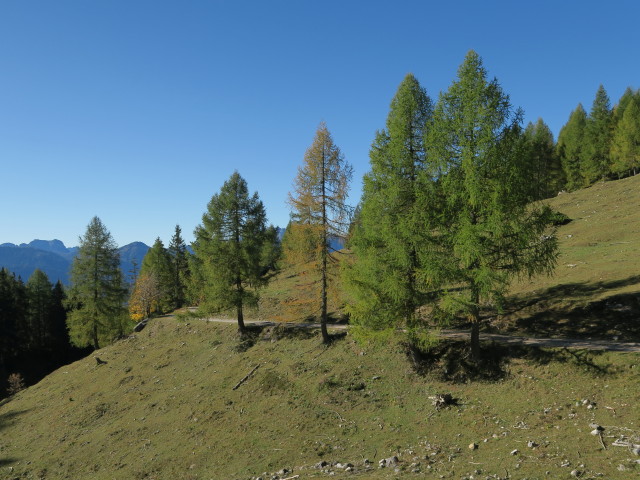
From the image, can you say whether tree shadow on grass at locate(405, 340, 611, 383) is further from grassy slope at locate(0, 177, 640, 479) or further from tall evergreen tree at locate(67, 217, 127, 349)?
tall evergreen tree at locate(67, 217, 127, 349)

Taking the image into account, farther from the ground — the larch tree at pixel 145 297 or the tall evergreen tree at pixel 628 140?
the tall evergreen tree at pixel 628 140

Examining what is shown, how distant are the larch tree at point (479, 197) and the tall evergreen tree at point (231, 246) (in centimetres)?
1768

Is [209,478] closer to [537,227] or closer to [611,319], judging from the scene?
[537,227]

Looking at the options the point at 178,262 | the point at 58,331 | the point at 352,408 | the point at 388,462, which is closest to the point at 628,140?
the point at 352,408

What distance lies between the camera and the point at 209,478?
13789 mm

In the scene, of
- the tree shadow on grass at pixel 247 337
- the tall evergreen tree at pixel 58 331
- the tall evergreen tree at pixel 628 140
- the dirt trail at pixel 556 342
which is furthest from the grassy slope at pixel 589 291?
the tall evergreen tree at pixel 58 331

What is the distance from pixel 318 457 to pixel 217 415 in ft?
28.4

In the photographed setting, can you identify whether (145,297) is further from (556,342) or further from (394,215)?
(556,342)

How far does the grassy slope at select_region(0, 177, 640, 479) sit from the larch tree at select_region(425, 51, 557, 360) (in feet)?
13.0

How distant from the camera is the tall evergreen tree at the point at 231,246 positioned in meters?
28.7

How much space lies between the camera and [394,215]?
1628 cm

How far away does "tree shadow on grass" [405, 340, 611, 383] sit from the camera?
14.2 meters

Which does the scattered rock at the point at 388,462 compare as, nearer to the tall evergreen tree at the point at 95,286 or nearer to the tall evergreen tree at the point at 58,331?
the tall evergreen tree at the point at 95,286

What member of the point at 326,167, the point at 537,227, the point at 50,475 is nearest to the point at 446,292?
the point at 537,227
